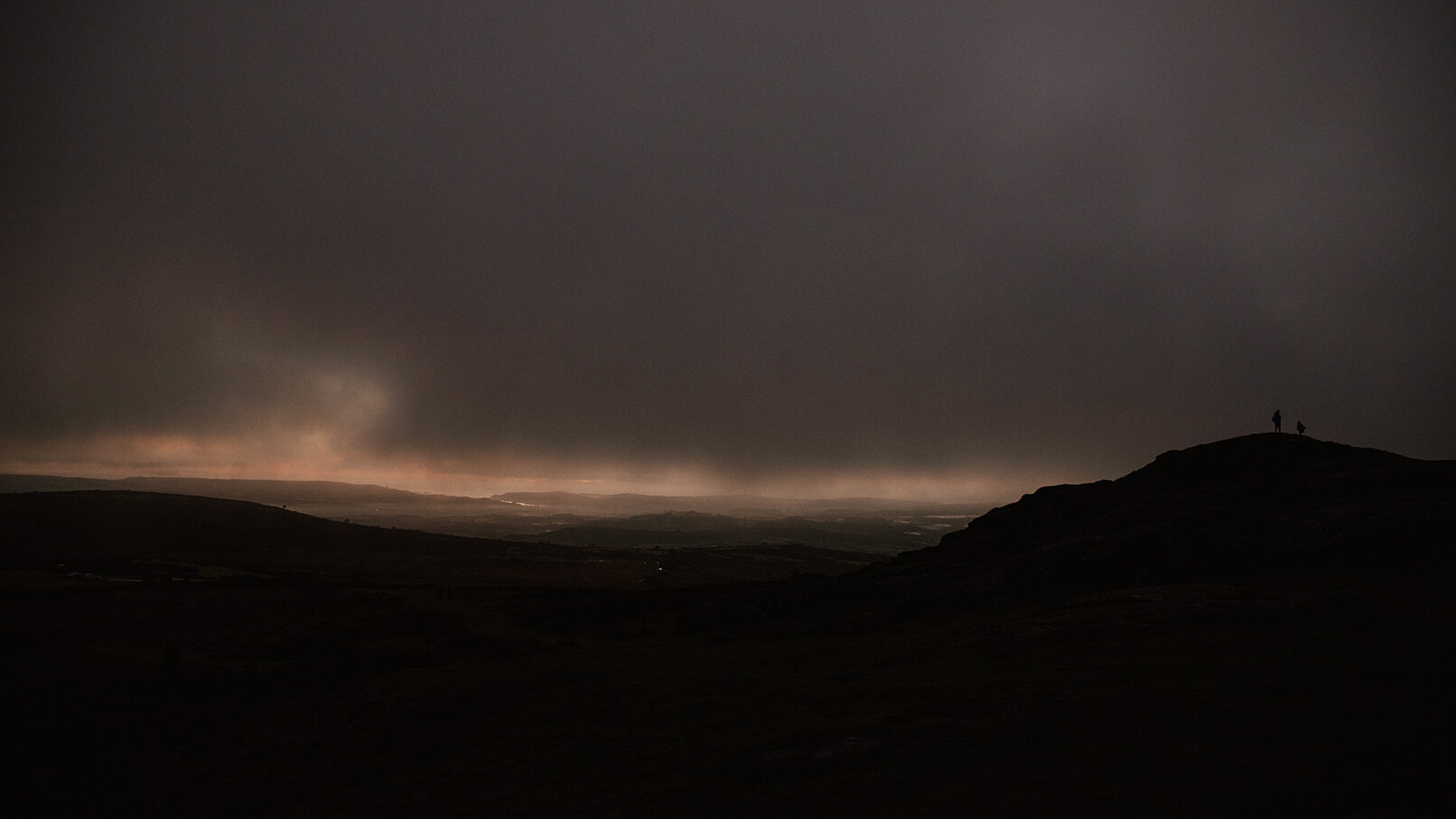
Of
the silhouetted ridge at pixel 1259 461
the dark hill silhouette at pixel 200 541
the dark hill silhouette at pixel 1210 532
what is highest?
the silhouetted ridge at pixel 1259 461

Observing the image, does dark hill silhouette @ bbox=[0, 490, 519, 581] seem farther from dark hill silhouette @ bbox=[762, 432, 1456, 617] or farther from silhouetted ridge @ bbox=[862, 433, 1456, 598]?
silhouetted ridge @ bbox=[862, 433, 1456, 598]

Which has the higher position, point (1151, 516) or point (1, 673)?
point (1151, 516)

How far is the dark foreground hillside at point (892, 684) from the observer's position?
11.7 metres

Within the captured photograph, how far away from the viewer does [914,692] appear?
702 inches

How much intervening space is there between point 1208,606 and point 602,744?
21759mm

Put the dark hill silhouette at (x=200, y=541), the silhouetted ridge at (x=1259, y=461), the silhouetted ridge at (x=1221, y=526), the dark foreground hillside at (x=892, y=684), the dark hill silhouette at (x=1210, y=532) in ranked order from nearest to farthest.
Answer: the dark foreground hillside at (x=892, y=684), the dark hill silhouette at (x=1210, y=532), the silhouetted ridge at (x=1221, y=526), the silhouetted ridge at (x=1259, y=461), the dark hill silhouette at (x=200, y=541)

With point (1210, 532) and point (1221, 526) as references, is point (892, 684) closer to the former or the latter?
point (1210, 532)

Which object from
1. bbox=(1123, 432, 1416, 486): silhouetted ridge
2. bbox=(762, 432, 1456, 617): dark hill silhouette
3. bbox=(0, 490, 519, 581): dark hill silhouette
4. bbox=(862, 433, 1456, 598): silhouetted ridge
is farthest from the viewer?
bbox=(0, 490, 519, 581): dark hill silhouette

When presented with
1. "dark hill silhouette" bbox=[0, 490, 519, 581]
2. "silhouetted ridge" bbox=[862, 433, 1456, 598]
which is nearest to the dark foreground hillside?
"silhouetted ridge" bbox=[862, 433, 1456, 598]

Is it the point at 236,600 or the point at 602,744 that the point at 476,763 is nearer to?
the point at 602,744

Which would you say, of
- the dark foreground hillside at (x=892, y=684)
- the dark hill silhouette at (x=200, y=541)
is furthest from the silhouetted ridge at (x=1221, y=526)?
the dark hill silhouette at (x=200, y=541)

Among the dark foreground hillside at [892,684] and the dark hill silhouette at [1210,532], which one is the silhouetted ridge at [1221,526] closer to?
the dark hill silhouette at [1210,532]

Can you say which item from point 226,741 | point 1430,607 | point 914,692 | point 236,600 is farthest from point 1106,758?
point 236,600

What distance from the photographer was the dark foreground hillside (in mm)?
11703
